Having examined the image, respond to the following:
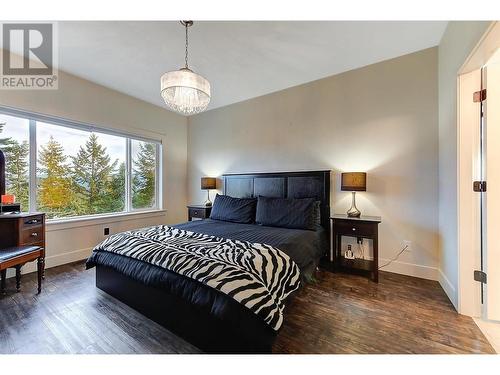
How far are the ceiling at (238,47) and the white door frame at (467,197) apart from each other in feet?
2.56

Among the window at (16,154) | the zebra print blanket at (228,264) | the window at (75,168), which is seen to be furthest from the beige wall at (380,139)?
the window at (16,154)

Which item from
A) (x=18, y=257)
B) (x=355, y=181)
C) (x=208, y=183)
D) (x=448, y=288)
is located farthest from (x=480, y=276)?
(x=18, y=257)

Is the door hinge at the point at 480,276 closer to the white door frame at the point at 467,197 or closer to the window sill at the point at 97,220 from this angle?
the white door frame at the point at 467,197

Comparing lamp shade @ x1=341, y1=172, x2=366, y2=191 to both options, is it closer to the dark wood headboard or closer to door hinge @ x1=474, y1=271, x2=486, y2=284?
the dark wood headboard

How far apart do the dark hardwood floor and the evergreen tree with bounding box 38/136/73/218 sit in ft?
3.54

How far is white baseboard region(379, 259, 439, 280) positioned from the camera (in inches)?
99.7

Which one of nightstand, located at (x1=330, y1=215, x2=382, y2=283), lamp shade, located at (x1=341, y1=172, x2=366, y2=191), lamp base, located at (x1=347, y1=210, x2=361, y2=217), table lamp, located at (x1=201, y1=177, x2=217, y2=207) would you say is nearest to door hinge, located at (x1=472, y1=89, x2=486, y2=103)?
lamp shade, located at (x1=341, y1=172, x2=366, y2=191)

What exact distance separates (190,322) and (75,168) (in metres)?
3.08

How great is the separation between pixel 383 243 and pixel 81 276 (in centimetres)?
383

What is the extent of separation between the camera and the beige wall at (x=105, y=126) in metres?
2.94

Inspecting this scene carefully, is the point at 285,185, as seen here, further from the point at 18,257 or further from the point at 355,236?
the point at 18,257
